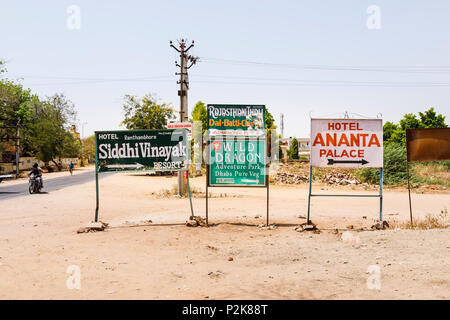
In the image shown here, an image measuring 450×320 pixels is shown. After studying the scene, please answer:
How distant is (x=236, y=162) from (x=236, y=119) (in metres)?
1.17

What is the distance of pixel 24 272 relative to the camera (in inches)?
233

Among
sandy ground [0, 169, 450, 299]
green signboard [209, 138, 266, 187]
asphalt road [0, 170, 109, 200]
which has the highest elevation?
green signboard [209, 138, 266, 187]

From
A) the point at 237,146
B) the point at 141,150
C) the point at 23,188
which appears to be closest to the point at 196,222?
the point at 237,146

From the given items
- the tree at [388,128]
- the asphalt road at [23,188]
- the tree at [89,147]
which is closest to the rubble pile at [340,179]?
the asphalt road at [23,188]

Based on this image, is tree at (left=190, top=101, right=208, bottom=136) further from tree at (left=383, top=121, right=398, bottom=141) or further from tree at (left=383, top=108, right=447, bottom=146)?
tree at (left=383, top=121, right=398, bottom=141)

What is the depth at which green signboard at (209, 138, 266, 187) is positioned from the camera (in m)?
10.0

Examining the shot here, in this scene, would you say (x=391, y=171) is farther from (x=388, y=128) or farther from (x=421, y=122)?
(x=388, y=128)

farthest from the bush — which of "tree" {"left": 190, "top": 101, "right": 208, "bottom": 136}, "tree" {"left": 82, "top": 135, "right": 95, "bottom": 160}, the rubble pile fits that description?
"tree" {"left": 82, "top": 135, "right": 95, "bottom": 160}

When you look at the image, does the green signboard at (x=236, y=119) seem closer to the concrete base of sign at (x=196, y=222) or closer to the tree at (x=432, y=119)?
the concrete base of sign at (x=196, y=222)

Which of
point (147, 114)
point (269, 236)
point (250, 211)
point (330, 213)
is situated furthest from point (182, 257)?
point (147, 114)

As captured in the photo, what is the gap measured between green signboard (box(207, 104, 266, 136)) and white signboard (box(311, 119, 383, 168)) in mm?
1429

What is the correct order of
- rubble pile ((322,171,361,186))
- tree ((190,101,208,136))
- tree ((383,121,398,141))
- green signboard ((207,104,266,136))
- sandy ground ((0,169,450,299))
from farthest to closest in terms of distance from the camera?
tree ((383,121,398,141)) → tree ((190,101,208,136)) → rubble pile ((322,171,361,186)) → green signboard ((207,104,266,136)) → sandy ground ((0,169,450,299))
